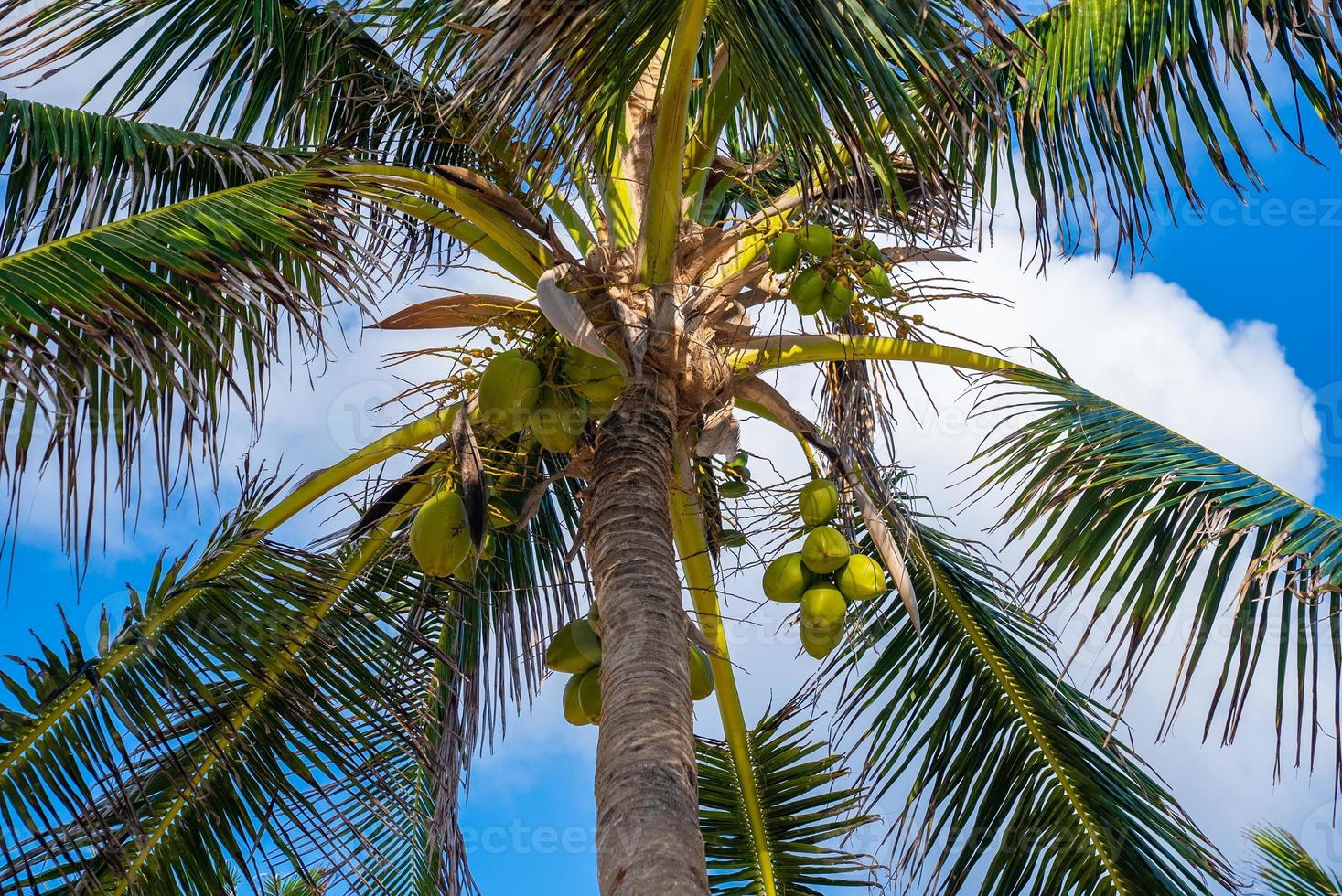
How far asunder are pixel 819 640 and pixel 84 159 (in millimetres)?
2572

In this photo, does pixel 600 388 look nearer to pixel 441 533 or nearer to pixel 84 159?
pixel 441 533

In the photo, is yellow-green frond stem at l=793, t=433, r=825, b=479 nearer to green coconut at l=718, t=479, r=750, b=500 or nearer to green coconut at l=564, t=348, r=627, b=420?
green coconut at l=718, t=479, r=750, b=500

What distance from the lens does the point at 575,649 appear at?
3.83 metres

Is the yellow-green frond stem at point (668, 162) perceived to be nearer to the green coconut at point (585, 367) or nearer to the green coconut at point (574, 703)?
the green coconut at point (585, 367)

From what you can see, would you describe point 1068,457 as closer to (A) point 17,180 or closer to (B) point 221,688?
(B) point 221,688

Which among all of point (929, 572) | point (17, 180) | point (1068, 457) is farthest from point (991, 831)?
point (17, 180)

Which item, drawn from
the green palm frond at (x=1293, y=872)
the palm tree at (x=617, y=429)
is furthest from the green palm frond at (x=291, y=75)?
the green palm frond at (x=1293, y=872)

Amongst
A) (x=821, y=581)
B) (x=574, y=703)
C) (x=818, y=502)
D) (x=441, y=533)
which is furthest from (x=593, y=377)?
(x=574, y=703)

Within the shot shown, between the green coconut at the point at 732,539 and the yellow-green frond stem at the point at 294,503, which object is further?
the green coconut at the point at 732,539

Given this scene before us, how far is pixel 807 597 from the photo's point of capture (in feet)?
12.2

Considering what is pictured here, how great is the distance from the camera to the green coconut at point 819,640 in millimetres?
3703

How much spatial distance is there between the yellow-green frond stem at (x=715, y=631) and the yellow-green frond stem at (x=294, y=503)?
82cm

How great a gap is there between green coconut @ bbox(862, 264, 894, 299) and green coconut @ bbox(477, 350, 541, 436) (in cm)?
105

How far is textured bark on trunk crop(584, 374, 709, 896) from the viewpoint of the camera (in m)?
2.79
